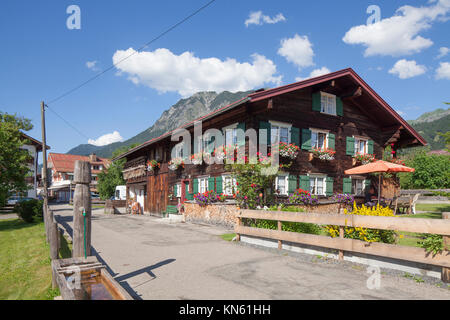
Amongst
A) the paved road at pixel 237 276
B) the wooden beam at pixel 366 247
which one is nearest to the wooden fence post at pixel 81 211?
the paved road at pixel 237 276

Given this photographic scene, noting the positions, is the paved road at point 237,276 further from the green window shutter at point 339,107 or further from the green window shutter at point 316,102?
the green window shutter at point 339,107

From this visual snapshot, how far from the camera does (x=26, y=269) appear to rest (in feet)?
24.2

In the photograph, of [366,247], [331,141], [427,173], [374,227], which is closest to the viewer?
[374,227]

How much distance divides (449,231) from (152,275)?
5.10m

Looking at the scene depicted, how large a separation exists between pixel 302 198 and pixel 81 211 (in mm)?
11605

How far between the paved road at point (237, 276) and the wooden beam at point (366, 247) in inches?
15.3

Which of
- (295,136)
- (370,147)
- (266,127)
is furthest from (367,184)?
(266,127)

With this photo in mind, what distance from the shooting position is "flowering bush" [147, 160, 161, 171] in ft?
76.6

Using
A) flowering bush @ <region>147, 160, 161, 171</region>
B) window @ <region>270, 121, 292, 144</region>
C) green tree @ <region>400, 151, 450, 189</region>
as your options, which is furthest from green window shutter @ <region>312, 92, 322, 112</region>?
green tree @ <region>400, 151, 450, 189</region>

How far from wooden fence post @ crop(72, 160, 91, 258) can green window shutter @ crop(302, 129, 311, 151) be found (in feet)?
41.6

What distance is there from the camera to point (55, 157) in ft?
252

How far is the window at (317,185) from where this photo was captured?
16672 millimetres

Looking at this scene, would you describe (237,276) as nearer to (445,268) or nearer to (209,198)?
(445,268)
